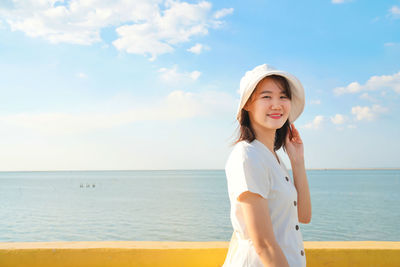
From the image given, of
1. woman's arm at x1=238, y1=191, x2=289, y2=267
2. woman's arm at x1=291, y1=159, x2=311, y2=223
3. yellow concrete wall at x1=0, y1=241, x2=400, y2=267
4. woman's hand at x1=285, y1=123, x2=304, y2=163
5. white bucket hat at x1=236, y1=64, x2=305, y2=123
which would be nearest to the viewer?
woman's arm at x1=238, y1=191, x2=289, y2=267

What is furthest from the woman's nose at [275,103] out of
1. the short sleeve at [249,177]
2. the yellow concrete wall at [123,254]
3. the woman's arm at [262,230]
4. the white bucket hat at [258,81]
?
the yellow concrete wall at [123,254]

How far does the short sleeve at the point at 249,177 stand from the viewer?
1337 mm

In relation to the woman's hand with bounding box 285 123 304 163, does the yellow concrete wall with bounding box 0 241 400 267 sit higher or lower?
lower

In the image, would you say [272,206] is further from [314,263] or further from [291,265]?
[314,263]

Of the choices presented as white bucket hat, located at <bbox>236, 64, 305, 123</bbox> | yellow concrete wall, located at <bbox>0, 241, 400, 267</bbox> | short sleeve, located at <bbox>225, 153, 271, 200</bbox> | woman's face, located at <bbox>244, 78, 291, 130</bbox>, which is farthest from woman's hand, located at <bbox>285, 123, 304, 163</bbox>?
yellow concrete wall, located at <bbox>0, 241, 400, 267</bbox>

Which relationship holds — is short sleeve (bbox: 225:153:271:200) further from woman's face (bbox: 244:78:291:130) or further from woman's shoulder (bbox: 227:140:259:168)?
woman's face (bbox: 244:78:291:130)

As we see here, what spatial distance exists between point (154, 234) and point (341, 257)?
1550 centimetres

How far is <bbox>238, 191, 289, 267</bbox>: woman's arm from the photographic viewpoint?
1319 millimetres

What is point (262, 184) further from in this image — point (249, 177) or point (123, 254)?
point (123, 254)

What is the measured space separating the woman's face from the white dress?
116 mm

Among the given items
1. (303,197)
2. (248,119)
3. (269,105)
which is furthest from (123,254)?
(269,105)

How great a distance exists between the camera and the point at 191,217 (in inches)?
877

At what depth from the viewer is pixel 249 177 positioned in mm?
1348

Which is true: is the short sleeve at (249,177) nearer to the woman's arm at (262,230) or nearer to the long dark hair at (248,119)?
the woman's arm at (262,230)
